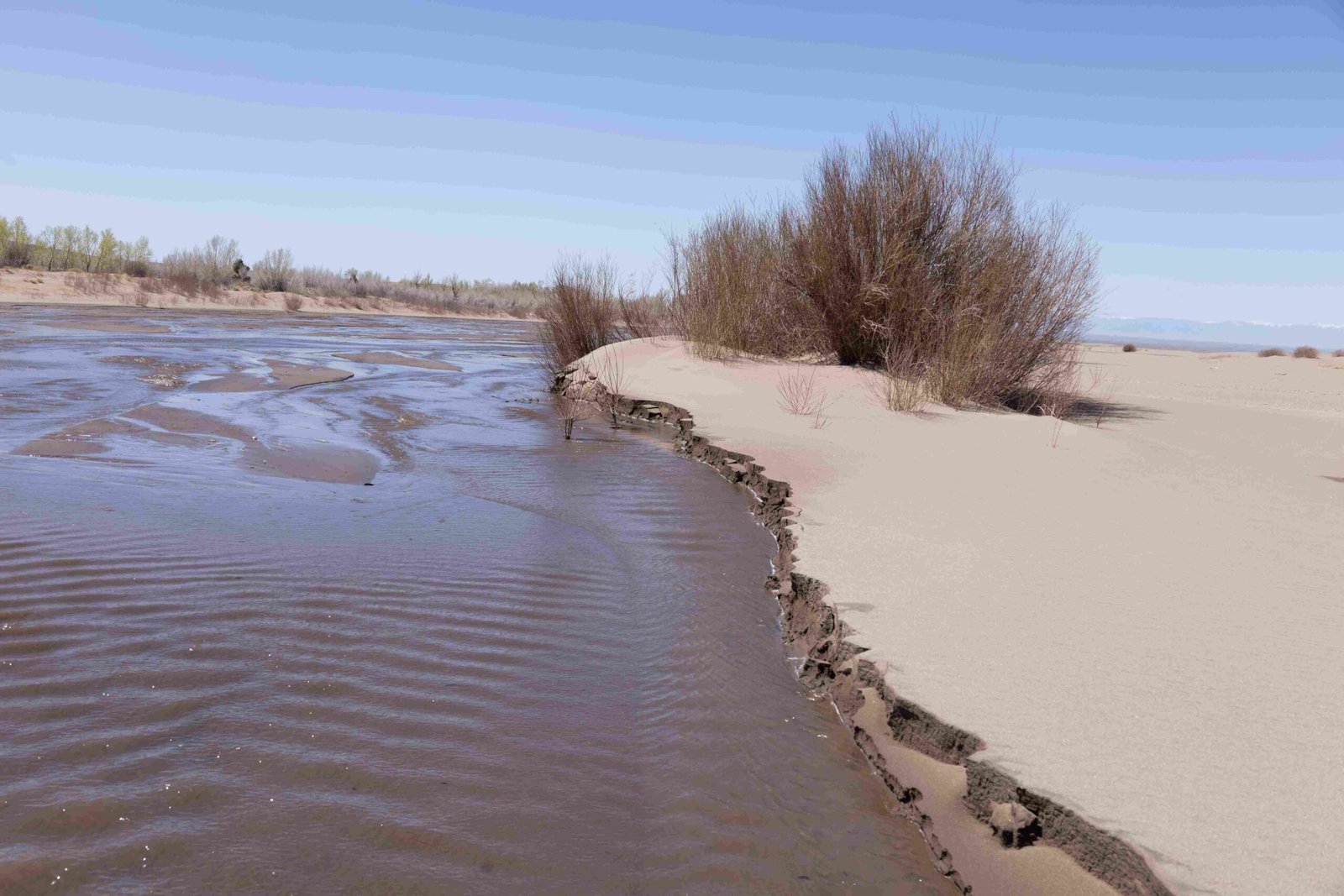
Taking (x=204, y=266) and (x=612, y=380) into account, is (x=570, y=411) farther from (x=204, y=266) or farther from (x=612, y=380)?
(x=204, y=266)

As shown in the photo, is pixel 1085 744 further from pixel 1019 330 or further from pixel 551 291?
pixel 551 291

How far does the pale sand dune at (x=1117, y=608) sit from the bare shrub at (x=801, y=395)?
461mm

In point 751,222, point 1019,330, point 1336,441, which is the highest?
point 751,222

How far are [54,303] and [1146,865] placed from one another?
34616 mm

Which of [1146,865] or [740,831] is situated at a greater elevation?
[1146,865]

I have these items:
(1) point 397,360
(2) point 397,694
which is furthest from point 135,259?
(2) point 397,694

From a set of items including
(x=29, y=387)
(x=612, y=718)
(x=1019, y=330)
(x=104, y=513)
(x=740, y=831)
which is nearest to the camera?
(x=740, y=831)

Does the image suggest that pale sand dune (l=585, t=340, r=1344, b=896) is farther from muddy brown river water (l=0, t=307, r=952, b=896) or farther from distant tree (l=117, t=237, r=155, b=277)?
distant tree (l=117, t=237, r=155, b=277)

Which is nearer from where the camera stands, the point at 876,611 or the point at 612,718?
the point at 612,718

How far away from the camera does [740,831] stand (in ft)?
9.24

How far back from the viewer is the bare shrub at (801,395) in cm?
1095

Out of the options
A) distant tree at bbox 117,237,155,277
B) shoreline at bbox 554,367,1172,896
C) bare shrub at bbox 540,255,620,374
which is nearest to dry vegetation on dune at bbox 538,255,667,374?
bare shrub at bbox 540,255,620,374

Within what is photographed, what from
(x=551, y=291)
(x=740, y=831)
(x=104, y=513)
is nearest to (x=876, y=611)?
(x=740, y=831)

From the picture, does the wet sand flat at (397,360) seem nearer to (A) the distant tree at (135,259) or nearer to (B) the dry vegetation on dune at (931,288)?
(B) the dry vegetation on dune at (931,288)
